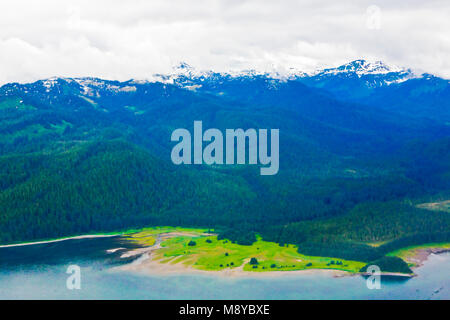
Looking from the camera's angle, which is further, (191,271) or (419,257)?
(419,257)

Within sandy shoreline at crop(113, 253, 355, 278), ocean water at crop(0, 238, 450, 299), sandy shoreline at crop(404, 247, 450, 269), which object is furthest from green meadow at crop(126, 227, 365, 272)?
sandy shoreline at crop(404, 247, 450, 269)

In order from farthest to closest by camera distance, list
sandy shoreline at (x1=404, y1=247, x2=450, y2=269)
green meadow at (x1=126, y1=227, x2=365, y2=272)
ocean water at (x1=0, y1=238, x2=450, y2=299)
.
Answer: sandy shoreline at (x1=404, y1=247, x2=450, y2=269) → green meadow at (x1=126, y1=227, x2=365, y2=272) → ocean water at (x1=0, y1=238, x2=450, y2=299)

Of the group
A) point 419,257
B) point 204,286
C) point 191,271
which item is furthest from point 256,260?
point 419,257

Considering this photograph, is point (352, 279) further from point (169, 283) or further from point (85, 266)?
point (85, 266)

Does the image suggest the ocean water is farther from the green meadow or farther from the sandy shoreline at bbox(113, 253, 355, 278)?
the green meadow

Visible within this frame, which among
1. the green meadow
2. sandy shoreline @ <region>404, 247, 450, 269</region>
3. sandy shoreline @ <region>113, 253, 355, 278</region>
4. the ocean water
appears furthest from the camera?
sandy shoreline @ <region>404, 247, 450, 269</region>

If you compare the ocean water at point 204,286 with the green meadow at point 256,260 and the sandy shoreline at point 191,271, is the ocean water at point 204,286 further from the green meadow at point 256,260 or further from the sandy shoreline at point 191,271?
the green meadow at point 256,260

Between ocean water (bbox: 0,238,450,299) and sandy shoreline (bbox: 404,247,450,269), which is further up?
sandy shoreline (bbox: 404,247,450,269)

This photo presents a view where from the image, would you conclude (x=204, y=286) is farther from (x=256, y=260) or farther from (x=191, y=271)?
(x=256, y=260)
